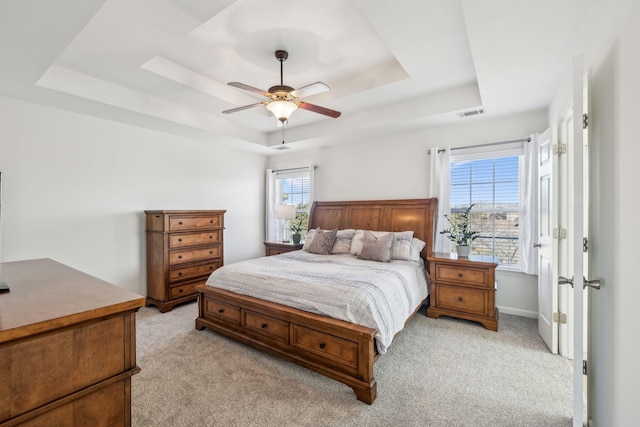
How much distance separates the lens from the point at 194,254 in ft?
13.9

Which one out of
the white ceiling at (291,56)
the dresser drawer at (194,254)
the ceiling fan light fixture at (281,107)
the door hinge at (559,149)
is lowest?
the dresser drawer at (194,254)

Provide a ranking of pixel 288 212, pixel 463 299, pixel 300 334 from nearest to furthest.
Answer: pixel 300 334
pixel 463 299
pixel 288 212

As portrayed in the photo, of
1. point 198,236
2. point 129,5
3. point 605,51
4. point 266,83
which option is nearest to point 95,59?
point 129,5

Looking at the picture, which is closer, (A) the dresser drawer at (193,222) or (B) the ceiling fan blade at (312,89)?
(B) the ceiling fan blade at (312,89)

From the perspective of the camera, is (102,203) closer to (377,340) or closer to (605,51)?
(377,340)

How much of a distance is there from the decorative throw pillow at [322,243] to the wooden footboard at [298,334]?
4.85 ft

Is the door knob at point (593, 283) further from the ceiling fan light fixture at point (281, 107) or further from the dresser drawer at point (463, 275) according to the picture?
the ceiling fan light fixture at point (281, 107)

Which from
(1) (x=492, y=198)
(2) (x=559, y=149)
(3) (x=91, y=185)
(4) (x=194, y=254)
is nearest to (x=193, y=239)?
(4) (x=194, y=254)

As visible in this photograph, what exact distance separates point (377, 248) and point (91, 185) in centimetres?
371

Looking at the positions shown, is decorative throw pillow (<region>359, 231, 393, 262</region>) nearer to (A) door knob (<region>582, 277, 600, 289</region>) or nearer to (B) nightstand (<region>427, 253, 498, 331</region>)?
(B) nightstand (<region>427, 253, 498, 331</region>)

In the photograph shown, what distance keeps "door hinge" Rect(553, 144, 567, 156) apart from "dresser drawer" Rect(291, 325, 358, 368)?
2488 millimetres

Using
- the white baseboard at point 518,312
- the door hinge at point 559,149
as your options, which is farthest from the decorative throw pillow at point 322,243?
the door hinge at point 559,149

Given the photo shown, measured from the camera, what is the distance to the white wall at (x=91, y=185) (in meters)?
3.12

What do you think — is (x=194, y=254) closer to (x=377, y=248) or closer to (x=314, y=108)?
(x=377, y=248)
